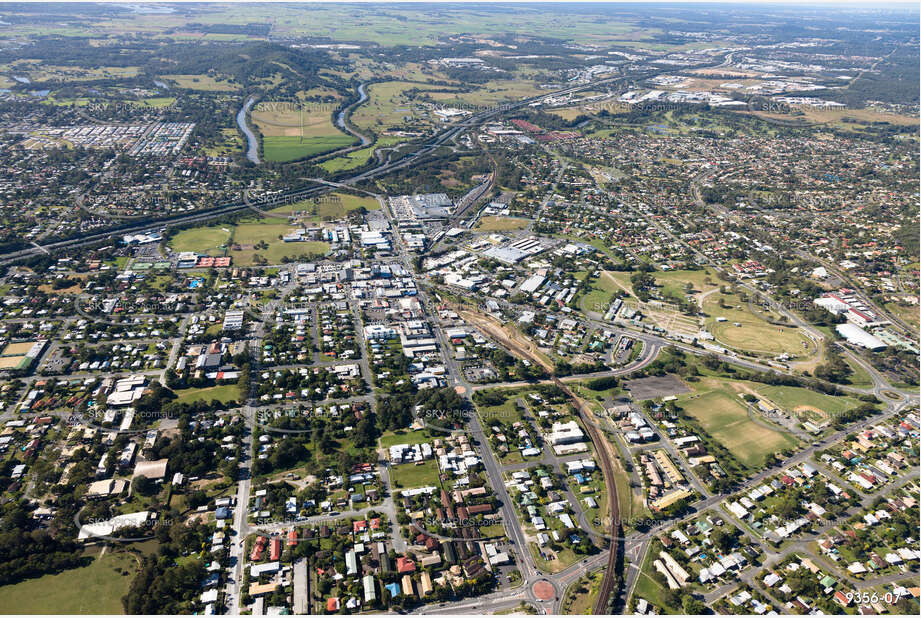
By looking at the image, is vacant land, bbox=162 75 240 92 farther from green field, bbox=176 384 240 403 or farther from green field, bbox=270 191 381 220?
green field, bbox=176 384 240 403

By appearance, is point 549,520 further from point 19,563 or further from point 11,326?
point 11,326

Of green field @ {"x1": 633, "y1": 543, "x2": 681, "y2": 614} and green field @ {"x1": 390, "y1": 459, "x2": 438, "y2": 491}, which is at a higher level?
green field @ {"x1": 390, "y1": 459, "x2": 438, "y2": 491}

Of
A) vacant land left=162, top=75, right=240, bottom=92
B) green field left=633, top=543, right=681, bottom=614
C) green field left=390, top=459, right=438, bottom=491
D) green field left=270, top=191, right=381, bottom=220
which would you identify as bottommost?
green field left=633, top=543, right=681, bottom=614

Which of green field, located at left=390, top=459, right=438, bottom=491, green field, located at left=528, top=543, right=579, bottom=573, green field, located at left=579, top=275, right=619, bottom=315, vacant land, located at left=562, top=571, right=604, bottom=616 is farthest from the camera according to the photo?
green field, located at left=579, top=275, right=619, bottom=315

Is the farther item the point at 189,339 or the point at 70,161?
the point at 70,161

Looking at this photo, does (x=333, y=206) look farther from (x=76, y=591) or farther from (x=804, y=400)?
(x=804, y=400)

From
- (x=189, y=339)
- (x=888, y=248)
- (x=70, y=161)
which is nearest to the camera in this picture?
(x=189, y=339)

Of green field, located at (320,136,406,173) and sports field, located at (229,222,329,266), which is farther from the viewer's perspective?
green field, located at (320,136,406,173)

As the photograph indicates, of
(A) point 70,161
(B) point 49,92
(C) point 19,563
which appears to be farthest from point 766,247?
(B) point 49,92

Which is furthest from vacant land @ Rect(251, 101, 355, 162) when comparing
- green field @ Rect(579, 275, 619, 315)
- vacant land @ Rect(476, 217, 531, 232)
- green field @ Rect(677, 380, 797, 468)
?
green field @ Rect(677, 380, 797, 468)
